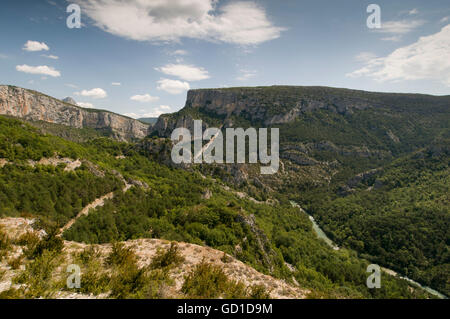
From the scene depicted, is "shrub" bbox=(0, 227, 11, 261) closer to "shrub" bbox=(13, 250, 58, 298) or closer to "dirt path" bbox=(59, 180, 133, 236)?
"shrub" bbox=(13, 250, 58, 298)

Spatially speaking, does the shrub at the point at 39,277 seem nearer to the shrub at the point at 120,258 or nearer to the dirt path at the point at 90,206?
the shrub at the point at 120,258

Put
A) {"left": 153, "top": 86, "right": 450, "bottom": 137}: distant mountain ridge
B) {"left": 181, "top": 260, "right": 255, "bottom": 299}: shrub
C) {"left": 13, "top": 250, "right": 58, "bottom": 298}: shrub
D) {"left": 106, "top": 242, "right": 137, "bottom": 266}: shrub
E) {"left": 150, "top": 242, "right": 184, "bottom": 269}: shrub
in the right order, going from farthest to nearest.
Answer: {"left": 153, "top": 86, "right": 450, "bottom": 137}: distant mountain ridge, {"left": 150, "top": 242, "right": 184, "bottom": 269}: shrub, {"left": 106, "top": 242, "right": 137, "bottom": 266}: shrub, {"left": 181, "top": 260, "right": 255, "bottom": 299}: shrub, {"left": 13, "top": 250, "right": 58, "bottom": 298}: shrub

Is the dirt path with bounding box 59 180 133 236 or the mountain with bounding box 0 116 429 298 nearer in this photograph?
the mountain with bounding box 0 116 429 298

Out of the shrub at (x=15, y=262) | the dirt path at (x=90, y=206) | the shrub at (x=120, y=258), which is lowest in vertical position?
the dirt path at (x=90, y=206)

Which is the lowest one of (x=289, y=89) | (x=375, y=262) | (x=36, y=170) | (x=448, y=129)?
(x=375, y=262)

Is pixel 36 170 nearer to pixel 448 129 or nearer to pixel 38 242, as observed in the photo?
pixel 38 242

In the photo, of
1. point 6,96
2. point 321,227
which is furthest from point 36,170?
point 6,96

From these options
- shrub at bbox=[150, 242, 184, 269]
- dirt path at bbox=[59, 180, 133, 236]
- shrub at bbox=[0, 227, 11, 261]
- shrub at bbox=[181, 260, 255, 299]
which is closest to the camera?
shrub at bbox=[181, 260, 255, 299]

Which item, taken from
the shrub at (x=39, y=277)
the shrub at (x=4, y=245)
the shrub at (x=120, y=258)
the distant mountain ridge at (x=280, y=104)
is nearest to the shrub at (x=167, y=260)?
the shrub at (x=120, y=258)

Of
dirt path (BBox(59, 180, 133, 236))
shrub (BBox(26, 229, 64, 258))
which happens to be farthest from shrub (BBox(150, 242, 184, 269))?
dirt path (BBox(59, 180, 133, 236))

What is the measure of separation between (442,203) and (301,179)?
55982 millimetres

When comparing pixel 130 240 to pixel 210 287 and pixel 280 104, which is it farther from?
pixel 280 104

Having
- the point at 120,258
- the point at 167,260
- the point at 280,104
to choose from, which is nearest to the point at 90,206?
the point at 120,258
